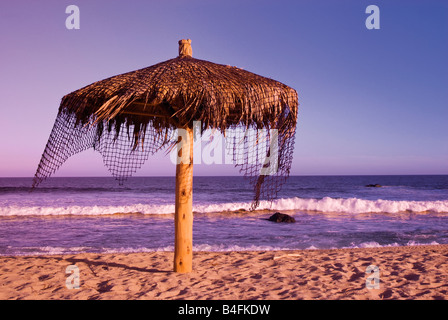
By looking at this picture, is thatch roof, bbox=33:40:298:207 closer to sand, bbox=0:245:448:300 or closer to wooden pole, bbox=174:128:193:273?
wooden pole, bbox=174:128:193:273

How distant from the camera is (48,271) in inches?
215

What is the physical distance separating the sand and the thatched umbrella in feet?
2.15

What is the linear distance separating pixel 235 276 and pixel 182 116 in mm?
2739

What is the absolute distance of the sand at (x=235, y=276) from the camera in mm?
4312

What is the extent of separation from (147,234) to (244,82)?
755 centimetres

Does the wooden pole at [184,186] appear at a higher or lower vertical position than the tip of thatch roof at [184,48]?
lower

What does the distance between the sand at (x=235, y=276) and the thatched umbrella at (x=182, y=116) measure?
655 mm

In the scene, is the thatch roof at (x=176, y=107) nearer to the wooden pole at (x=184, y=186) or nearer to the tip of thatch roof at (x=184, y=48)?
the tip of thatch roof at (x=184, y=48)

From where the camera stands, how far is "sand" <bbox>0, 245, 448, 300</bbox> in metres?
4.31

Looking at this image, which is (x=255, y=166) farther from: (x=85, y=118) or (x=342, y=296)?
(x=85, y=118)

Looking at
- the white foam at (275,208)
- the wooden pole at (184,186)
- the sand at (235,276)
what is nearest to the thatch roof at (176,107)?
the wooden pole at (184,186)

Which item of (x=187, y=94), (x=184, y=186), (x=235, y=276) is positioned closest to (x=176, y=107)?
(x=187, y=94)

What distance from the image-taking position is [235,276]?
5160mm

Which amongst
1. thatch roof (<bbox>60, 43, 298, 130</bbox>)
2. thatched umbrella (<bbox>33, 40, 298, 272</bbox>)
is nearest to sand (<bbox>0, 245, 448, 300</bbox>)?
thatched umbrella (<bbox>33, 40, 298, 272</bbox>)
